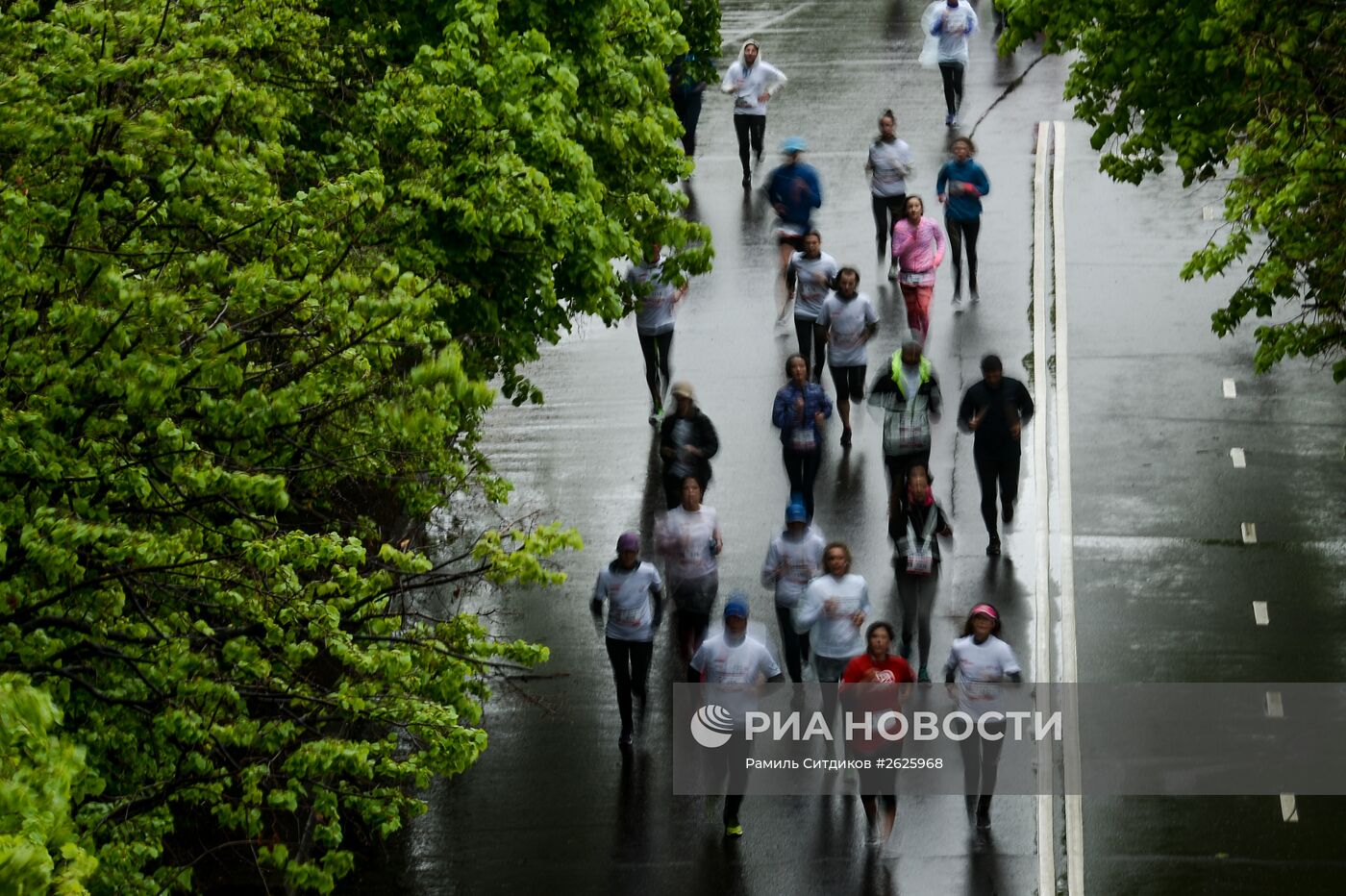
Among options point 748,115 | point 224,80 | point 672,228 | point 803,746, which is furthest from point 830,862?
point 748,115

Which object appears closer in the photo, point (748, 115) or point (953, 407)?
point (953, 407)

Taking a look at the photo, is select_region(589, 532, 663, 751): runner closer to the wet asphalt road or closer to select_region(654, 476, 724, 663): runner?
select_region(654, 476, 724, 663): runner

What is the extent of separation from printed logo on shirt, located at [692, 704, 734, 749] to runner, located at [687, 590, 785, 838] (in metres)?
0.09

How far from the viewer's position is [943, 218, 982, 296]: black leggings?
21906mm

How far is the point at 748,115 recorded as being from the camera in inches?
1020

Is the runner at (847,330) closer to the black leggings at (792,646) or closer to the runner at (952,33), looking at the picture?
the black leggings at (792,646)

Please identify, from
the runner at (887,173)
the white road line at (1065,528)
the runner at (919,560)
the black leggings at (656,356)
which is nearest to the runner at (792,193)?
the runner at (887,173)

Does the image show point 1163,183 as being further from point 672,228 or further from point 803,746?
point 803,746

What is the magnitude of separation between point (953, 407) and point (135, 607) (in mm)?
12225

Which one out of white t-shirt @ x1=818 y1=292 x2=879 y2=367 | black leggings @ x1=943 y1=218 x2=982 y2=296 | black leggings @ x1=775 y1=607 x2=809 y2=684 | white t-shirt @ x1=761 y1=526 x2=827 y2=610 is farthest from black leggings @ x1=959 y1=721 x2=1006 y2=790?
black leggings @ x1=943 y1=218 x2=982 y2=296

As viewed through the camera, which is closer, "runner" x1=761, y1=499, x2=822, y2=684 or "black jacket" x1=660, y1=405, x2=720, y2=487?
"runner" x1=761, y1=499, x2=822, y2=684

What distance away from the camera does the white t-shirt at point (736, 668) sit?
13.8 m

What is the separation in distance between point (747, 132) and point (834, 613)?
43.5 feet

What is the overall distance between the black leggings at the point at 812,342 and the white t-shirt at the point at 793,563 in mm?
5355
